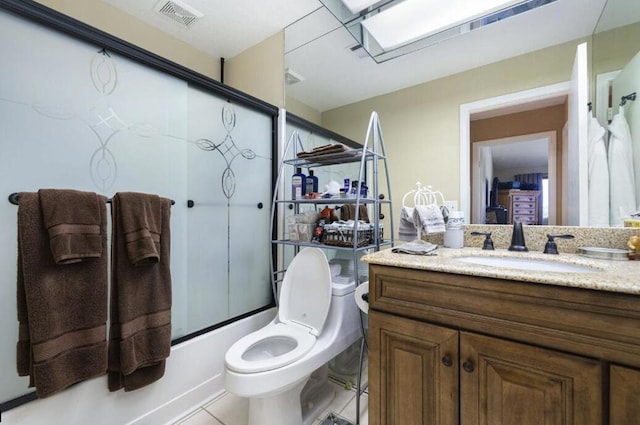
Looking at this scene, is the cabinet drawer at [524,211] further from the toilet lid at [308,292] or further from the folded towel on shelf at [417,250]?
the toilet lid at [308,292]

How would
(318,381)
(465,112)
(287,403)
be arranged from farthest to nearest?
(318,381) → (465,112) → (287,403)

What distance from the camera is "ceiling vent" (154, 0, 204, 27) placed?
5.29 ft

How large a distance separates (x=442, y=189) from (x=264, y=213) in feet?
3.87

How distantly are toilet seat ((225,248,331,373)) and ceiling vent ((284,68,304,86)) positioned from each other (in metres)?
1.27

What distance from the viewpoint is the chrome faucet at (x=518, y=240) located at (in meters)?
1.26

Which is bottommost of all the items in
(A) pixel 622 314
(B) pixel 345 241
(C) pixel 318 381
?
(C) pixel 318 381

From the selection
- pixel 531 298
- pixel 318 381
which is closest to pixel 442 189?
pixel 531 298

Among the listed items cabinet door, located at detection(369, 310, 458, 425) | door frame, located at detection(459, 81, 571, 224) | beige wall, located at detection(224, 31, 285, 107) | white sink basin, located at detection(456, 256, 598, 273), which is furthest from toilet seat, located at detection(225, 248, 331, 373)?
beige wall, located at detection(224, 31, 285, 107)

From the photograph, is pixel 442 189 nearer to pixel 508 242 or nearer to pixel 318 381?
Answer: pixel 508 242

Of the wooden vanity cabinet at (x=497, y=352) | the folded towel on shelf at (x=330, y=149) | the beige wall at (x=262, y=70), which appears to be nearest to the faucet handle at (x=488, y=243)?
the wooden vanity cabinet at (x=497, y=352)

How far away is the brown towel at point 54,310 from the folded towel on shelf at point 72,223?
0.04 ft

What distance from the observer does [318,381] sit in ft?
5.18

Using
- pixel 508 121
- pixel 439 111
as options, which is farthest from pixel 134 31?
pixel 508 121

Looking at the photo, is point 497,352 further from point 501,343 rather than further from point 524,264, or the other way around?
point 524,264
